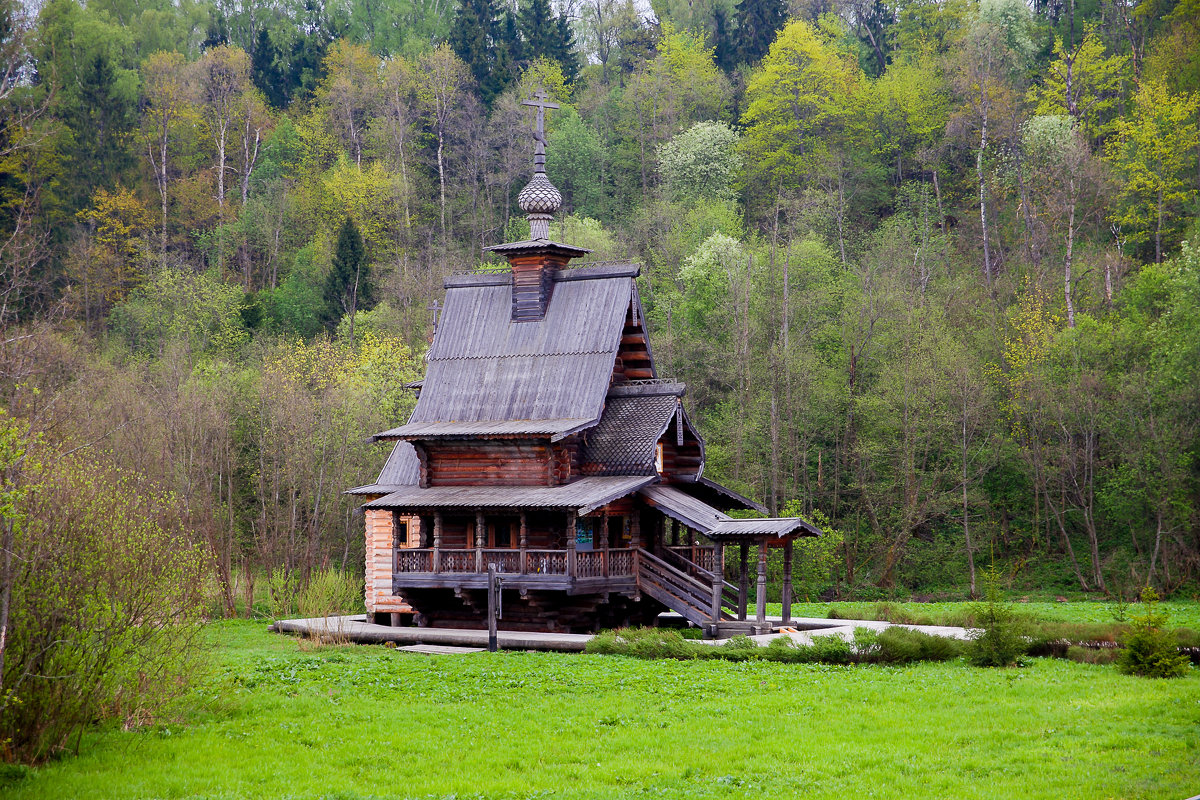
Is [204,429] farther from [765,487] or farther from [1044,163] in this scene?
[1044,163]

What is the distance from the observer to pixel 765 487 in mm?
47281

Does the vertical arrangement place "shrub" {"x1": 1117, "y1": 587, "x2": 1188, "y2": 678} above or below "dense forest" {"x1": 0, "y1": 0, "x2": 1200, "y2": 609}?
below

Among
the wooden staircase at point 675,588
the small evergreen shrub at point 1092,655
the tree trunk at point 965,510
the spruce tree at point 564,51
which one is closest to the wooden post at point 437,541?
the wooden staircase at point 675,588

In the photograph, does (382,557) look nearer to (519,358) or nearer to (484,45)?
(519,358)

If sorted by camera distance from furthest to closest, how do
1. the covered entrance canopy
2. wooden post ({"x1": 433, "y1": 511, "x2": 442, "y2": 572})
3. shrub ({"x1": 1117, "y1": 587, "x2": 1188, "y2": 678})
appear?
wooden post ({"x1": 433, "y1": 511, "x2": 442, "y2": 572}) → the covered entrance canopy → shrub ({"x1": 1117, "y1": 587, "x2": 1188, "y2": 678})

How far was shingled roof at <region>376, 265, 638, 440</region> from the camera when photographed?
1176 inches

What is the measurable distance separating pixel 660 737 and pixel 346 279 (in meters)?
47.6

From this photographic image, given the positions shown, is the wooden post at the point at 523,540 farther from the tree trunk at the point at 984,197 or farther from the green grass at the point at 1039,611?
the tree trunk at the point at 984,197

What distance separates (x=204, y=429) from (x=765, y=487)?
21498mm

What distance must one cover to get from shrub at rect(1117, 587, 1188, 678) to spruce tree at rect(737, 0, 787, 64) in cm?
6263

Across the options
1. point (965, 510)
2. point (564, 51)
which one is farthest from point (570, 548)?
point (564, 51)

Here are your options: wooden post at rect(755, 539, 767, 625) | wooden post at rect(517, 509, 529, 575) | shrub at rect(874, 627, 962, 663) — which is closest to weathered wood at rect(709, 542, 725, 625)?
wooden post at rect(755, 539, 767, 625)

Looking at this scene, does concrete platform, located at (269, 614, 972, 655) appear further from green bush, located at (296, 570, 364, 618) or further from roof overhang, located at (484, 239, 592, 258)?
roof overhang, located at (484, 239, 592, 258)

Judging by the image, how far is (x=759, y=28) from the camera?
77.5m
